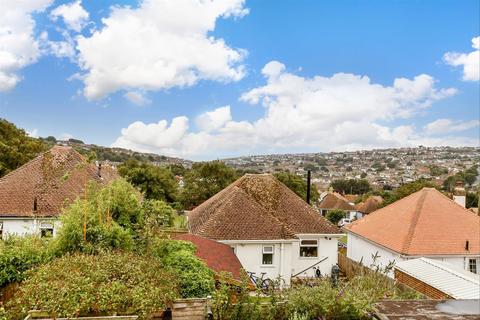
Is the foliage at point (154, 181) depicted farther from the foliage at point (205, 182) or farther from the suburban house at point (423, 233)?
the suburban house at point (423, 233)

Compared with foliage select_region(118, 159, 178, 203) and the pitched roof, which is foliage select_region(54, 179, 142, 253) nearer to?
the pitched roof

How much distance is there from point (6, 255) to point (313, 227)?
1500 cm

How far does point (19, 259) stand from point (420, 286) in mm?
12200

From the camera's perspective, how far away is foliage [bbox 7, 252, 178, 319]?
6.49 m

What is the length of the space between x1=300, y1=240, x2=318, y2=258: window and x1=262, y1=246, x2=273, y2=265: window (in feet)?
8.04

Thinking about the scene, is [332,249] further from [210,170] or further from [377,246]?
[210,170]

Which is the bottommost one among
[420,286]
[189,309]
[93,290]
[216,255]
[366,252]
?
[366,252]

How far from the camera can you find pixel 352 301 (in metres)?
7.16

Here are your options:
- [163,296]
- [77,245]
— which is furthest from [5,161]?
[163,296]

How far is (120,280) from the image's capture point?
23.2ft

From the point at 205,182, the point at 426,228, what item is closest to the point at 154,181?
the point at 205,182

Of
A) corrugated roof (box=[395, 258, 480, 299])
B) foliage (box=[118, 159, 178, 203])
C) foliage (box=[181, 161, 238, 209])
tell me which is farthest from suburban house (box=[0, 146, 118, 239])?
foliage (box=[118, 159, 178, 203])

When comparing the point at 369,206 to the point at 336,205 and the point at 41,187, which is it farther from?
the point at 41,187

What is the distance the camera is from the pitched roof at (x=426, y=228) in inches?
791
